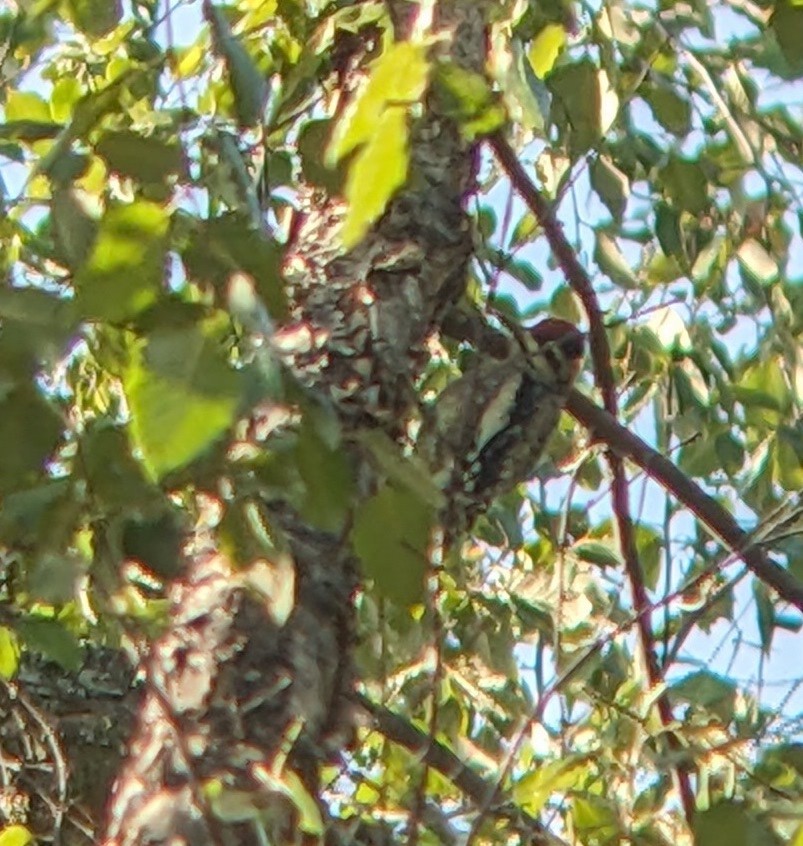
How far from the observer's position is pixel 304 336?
4.91ft

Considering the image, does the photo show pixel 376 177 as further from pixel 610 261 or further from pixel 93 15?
pixel 610 261

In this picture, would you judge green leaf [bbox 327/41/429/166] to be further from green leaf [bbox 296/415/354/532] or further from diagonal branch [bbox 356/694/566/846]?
diagonal branch [bbox 356/694/566/846]

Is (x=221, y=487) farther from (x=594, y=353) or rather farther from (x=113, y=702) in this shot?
(x=113, y=702)

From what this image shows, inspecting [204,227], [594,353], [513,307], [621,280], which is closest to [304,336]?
[621,280]

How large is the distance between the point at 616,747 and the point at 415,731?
1.29 feet

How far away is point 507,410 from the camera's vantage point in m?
2.10

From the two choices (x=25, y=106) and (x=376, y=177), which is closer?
(x=376, y=177)

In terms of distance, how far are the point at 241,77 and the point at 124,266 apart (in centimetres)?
19

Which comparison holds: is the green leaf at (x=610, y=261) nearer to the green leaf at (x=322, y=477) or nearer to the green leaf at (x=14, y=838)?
the green leaf at (x=14, y=838)

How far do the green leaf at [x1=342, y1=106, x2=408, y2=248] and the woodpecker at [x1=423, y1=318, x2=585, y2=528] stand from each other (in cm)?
114

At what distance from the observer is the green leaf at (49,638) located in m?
1.17

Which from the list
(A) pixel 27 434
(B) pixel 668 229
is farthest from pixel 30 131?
(B) pixel 668 229

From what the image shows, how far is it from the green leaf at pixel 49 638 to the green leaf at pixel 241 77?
21.4 inches

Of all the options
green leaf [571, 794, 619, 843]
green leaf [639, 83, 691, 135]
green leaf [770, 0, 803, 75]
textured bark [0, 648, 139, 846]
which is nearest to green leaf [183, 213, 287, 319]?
green leaf [770, 0, 803, 75]
